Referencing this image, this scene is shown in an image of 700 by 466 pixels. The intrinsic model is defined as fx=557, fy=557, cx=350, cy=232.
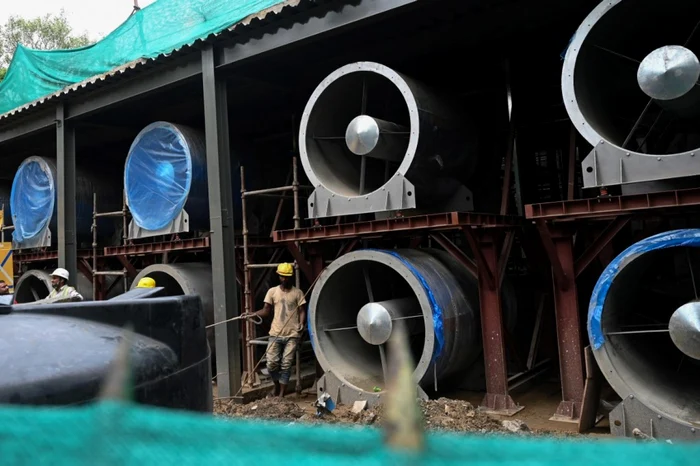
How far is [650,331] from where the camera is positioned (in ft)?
15.9

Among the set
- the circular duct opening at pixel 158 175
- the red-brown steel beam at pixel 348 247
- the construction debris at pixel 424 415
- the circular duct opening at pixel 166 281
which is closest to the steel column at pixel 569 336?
the construction debris at pixel 424 415

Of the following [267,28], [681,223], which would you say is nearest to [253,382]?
[267,28]

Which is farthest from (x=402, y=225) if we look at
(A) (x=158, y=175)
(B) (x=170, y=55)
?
(A) (x=158, y=175)

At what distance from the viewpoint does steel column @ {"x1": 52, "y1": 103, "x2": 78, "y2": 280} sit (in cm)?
1016

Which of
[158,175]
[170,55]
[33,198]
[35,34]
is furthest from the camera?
[35,34]

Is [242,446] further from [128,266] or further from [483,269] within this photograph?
[128,266]

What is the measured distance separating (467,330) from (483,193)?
253 cm

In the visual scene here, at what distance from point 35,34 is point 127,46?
81.8 ft

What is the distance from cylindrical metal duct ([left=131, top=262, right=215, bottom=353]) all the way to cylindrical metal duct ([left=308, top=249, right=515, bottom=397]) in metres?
2.44

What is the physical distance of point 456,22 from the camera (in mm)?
6902

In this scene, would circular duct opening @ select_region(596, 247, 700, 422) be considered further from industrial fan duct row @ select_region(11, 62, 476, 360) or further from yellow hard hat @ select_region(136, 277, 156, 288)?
yellow hard hat @ select_region(136, 277, 156, 288)

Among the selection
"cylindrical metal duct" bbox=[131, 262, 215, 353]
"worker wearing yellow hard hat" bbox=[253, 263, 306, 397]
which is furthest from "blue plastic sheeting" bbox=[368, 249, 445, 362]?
"cylindrical metal duct" bbox=[131, 262, 215, 353]

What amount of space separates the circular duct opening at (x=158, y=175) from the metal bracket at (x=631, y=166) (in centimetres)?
580

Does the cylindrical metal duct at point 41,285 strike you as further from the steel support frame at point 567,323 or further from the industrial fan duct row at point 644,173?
the industrial fan duct row at point 644,173
